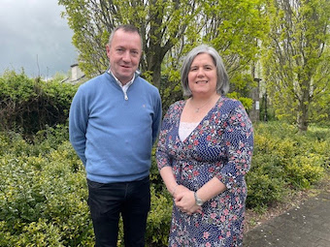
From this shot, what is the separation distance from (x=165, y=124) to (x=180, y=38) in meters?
2.68

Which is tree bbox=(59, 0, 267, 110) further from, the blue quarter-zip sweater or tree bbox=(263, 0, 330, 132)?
tree bbox=(263, 0, 330, 132)

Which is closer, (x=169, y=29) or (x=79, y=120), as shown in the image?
(x=79, y=120)

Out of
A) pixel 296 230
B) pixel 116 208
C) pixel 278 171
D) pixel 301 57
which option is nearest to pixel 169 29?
pixel 116 208

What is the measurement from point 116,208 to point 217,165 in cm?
80

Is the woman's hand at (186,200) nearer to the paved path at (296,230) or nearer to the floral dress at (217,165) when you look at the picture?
the floral dress at (217,165)

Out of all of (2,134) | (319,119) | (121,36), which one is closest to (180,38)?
(121,36)

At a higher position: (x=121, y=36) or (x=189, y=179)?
(x=121, y=36)

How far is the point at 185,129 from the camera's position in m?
1.85

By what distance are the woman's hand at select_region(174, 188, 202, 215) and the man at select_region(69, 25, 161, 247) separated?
13.7 inches

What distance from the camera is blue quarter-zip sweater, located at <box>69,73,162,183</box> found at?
6.07ft

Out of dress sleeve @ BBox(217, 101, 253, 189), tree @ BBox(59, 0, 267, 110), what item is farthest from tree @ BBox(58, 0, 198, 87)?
dress sleeve @ BBox(217, 101, 253, 189)

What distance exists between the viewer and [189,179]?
180 centimetres

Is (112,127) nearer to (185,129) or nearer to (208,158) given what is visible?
(185,129)

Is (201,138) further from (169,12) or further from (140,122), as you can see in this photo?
(169,12)
